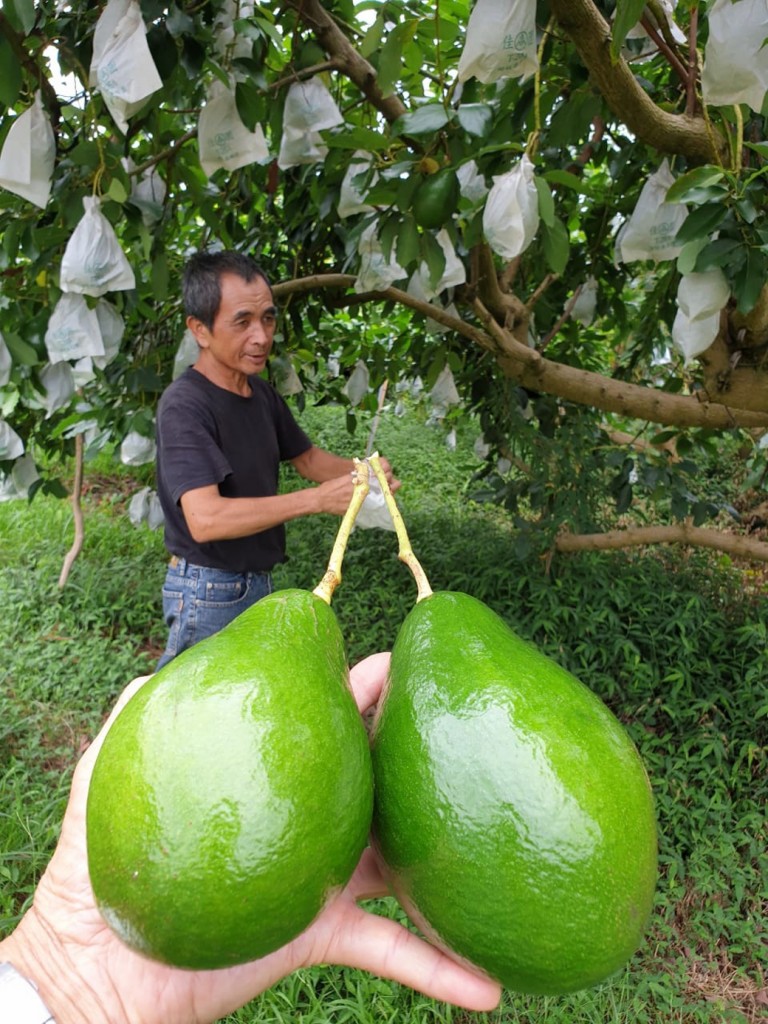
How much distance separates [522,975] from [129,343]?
342cm

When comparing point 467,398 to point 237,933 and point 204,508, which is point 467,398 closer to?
point 204,508

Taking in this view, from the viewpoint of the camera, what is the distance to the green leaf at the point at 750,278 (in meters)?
1.67

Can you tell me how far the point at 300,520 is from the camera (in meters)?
5.58

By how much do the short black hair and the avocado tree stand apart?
0.55 feet

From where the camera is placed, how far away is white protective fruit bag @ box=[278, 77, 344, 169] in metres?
2.21

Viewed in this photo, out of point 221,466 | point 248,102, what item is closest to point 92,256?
point 248,102

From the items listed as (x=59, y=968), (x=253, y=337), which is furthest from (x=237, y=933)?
(x=253, y=337)

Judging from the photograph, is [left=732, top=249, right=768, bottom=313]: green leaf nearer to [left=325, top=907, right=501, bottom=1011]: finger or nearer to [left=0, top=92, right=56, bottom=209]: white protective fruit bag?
[left=325, top=907, right=501, bottom=1011]: finger

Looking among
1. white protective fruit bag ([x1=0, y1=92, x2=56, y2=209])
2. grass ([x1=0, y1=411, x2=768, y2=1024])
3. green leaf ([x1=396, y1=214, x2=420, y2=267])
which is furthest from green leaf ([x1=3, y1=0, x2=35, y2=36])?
grass ([x1=0, y1=411, x2=768, y2=1024])

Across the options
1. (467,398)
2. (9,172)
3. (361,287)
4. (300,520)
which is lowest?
(300,520)

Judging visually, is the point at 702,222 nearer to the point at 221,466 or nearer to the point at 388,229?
the point at 388,229

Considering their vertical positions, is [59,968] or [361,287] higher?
[361,287]

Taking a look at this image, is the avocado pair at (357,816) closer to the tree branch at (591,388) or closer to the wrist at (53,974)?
the wrist at (53,974)

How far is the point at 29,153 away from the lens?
1.83 meters
